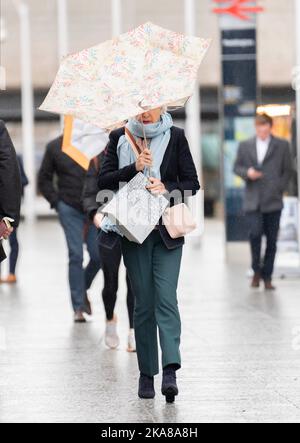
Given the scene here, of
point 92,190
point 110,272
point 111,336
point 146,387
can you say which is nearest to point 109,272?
point 110,272

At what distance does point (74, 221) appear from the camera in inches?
427

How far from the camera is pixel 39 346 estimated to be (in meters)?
9.27

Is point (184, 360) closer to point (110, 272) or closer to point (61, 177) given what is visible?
point (110, 272)

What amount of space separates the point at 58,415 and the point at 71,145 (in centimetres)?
407

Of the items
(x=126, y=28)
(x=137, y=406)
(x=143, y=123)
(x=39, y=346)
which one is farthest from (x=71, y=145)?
(x=126, y=28)

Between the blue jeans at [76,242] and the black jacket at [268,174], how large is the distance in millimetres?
3127

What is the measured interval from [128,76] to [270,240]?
696cm

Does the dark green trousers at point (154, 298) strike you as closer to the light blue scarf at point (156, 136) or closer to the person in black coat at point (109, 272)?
the light blue scarf at point (156, 136)

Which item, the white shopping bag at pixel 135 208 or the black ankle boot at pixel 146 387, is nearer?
the white shopping bag at pixel 135 208

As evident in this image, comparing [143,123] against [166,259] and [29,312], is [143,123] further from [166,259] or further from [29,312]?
[29,312]

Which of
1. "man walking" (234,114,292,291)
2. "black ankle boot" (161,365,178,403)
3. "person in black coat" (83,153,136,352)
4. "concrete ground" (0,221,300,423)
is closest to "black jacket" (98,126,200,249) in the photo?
"black ankle boot" (161,365,178,403)

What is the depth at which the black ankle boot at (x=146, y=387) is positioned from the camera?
6969mm

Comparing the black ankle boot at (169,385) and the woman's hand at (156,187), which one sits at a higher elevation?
the woman's hand at (156,187)

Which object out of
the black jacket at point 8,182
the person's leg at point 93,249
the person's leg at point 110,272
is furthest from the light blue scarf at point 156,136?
the person's leg at point 93,249
